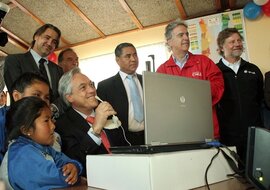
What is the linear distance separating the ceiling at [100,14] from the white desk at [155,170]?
2.67 m

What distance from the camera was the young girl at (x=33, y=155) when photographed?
989 mm

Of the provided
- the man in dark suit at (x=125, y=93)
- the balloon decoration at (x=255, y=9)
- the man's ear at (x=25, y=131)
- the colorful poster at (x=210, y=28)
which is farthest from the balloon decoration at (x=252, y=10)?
the man's ear at (x=25, y=131)

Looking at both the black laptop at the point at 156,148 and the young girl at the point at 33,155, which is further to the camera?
the young girl at the point at 33,155

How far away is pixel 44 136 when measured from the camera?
3.87ft

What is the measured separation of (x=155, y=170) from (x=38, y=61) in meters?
1.76

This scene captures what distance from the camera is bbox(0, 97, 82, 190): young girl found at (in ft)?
3.24

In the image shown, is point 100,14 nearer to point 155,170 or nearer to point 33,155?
point 33,155

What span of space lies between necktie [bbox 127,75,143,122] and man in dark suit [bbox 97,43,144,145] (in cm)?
2

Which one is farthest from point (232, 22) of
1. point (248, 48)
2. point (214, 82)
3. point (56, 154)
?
point (56, 154)

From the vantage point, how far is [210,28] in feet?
11.0

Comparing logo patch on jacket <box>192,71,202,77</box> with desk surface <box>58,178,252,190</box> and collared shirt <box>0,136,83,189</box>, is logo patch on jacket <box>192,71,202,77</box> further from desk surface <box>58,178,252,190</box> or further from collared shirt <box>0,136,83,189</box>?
collared shirt <box>0,136,83,189</box>

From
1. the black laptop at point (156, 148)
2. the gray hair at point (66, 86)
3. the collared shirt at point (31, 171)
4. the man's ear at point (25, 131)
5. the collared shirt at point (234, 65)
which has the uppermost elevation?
the collared shirt at point (234, 65)

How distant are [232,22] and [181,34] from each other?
1.59m

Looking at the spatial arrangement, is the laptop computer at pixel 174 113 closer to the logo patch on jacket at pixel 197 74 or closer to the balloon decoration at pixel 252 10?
the logo patch on jacket at pixel 197 74
